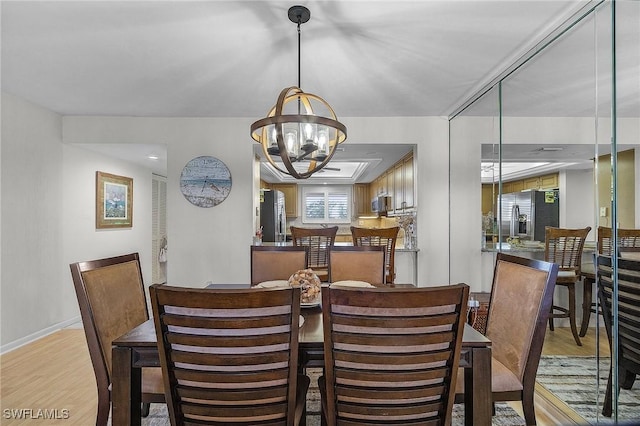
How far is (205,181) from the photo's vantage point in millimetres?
4059

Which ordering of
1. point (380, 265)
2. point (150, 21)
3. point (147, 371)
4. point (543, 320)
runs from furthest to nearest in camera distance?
point (380, 265) → point (150, 21) → point (147, 371) → point (543, 320)

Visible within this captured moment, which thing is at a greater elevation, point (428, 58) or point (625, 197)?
point (428, 58)

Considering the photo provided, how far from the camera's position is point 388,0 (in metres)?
1.89

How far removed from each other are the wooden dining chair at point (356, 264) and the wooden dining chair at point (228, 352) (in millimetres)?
1480

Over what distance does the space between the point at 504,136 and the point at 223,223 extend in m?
2.91

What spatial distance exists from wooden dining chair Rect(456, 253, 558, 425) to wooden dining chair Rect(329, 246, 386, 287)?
0.98 meters

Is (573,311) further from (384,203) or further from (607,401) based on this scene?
(384,203)

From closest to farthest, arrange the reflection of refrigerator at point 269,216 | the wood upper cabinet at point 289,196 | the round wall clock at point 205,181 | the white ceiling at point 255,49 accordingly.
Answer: the white ceiling at point 255,49 → the round wall clock at point 205,181 → the reflection of refrigerator at point 269,216 → the wood upper cabinet at point 289,196

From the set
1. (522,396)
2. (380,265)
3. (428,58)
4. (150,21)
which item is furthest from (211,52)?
(522,396)

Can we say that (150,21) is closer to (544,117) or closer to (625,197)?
(625,197)

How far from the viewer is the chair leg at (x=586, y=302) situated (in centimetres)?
210

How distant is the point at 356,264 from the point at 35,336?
3206 mm

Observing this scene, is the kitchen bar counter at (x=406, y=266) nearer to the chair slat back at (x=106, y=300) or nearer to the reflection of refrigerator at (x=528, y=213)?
the reflection of refrigerator at (x=528, y=213)

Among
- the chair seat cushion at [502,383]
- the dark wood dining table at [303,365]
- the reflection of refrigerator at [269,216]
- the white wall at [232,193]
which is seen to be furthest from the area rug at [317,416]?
the reflection of refrigerator at [269,216]
